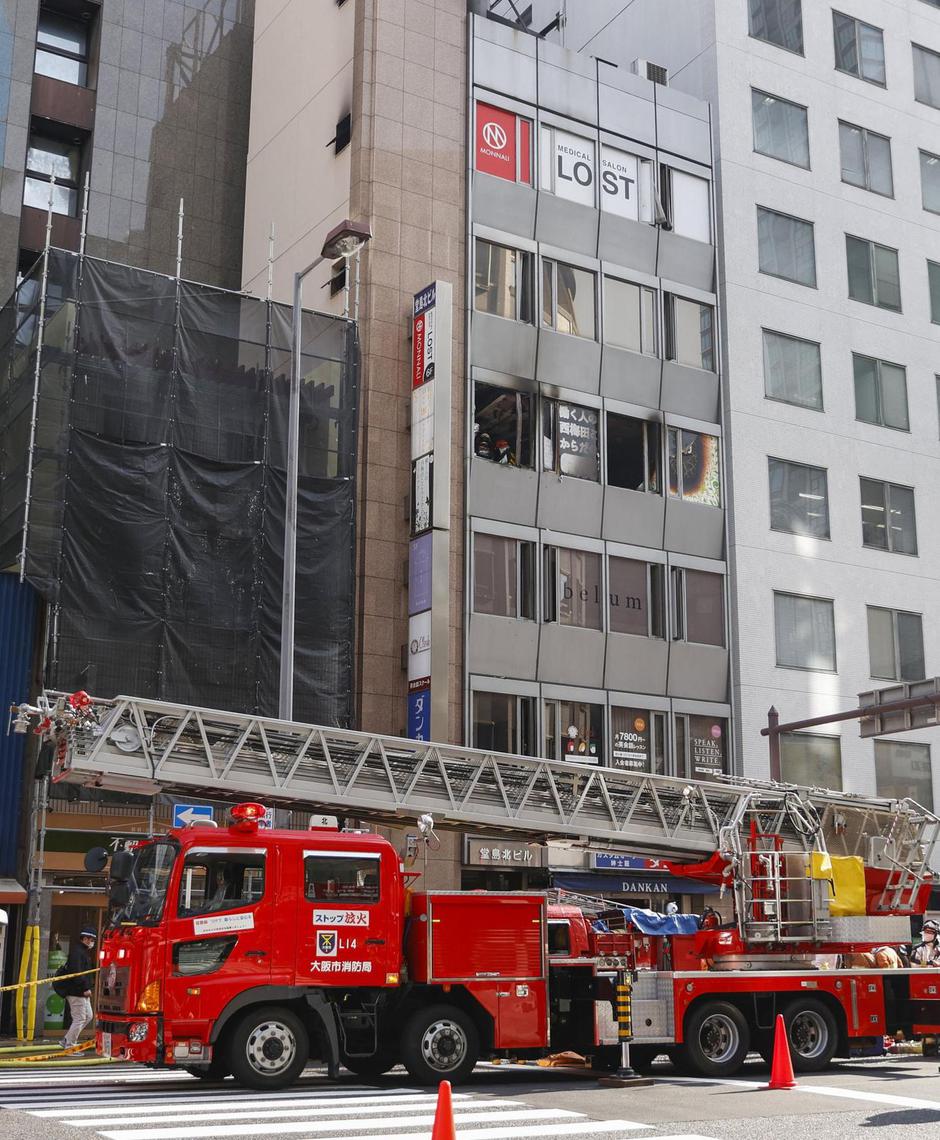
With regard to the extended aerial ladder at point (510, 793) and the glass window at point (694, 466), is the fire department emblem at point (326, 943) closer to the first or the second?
the extended aerial ladder at point (510, 793)

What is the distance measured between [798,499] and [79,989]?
75.2 feet

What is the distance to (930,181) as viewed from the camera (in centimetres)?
4303

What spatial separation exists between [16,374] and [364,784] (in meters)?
15.5

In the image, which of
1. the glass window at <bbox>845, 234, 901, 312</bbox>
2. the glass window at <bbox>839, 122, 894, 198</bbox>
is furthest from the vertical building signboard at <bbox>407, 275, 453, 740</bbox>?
the glass window at <bbox>839, 122, 894, 198</bbox>

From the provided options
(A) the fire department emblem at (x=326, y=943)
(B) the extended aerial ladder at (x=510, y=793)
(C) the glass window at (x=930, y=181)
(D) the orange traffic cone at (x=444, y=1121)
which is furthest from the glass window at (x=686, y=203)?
(D) the orange traffic cone at (x=444, y=1121)

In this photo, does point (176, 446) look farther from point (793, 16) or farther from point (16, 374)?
point (793, 16)

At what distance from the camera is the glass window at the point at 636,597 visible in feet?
111

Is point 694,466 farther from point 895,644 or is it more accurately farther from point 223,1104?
point 223,1104

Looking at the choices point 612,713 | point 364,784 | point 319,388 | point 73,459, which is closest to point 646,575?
point 612,713

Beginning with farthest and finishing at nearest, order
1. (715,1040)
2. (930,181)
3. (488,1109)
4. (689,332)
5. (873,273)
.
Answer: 1. (930,181)
2. (873,273)
3. (689,332)
4. (715,1040)
5. (488,1109)

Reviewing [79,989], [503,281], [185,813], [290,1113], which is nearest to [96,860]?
[290,1113]

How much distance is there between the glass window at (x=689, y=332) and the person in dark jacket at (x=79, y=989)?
21.2 metres

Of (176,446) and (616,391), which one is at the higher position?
(616,391)

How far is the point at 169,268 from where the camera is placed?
3806 centimetres
